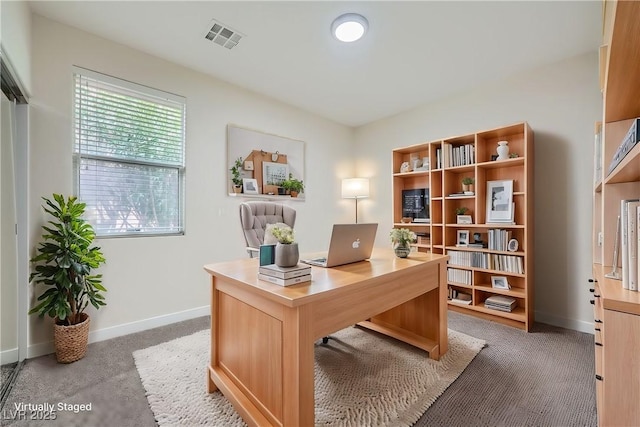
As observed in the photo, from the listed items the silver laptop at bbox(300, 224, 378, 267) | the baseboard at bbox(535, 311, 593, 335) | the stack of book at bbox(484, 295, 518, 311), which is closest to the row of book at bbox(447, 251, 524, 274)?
the stack of book at bbox(484, 295, 518, 311)

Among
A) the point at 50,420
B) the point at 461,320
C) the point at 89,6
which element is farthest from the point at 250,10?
the point at 461,320

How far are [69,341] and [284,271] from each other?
1861mm

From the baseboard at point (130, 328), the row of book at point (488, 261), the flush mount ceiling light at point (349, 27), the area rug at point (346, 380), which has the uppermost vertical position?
the flush mount ceiling light at point (349, 27)

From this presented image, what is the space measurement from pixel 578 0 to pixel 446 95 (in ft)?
4.86

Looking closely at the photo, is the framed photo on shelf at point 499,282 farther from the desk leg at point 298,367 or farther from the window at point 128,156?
the window at point 128,156

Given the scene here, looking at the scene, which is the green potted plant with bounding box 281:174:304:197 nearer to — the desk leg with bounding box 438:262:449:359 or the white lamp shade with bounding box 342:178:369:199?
the white lamp shade with bounding box 342:178:369:199

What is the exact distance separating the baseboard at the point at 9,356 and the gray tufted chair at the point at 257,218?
1720 millimetres

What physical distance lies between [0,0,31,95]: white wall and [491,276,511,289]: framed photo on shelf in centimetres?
404

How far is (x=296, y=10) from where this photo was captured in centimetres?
200

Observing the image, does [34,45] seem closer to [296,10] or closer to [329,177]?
[296,10]

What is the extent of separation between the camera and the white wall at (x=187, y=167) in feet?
6.91

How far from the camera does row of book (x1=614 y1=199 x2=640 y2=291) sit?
39.2 inches

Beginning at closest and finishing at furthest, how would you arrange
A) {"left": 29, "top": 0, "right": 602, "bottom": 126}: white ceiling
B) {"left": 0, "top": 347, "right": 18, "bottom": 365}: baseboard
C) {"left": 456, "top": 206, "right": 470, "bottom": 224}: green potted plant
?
{"left": 0, "top": 347, "right": 18, "bottom": 365}: baseboard
{"left": 29, "top": 0, "right": 602, "bottom": 126}: white ceiling
{"left": 456, "top": 206, "right": 470, "bottom": 224}: green potted plant

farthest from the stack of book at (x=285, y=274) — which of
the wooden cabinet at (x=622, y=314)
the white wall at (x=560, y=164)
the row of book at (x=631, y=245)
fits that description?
the white wall at (x=560, y=164)
